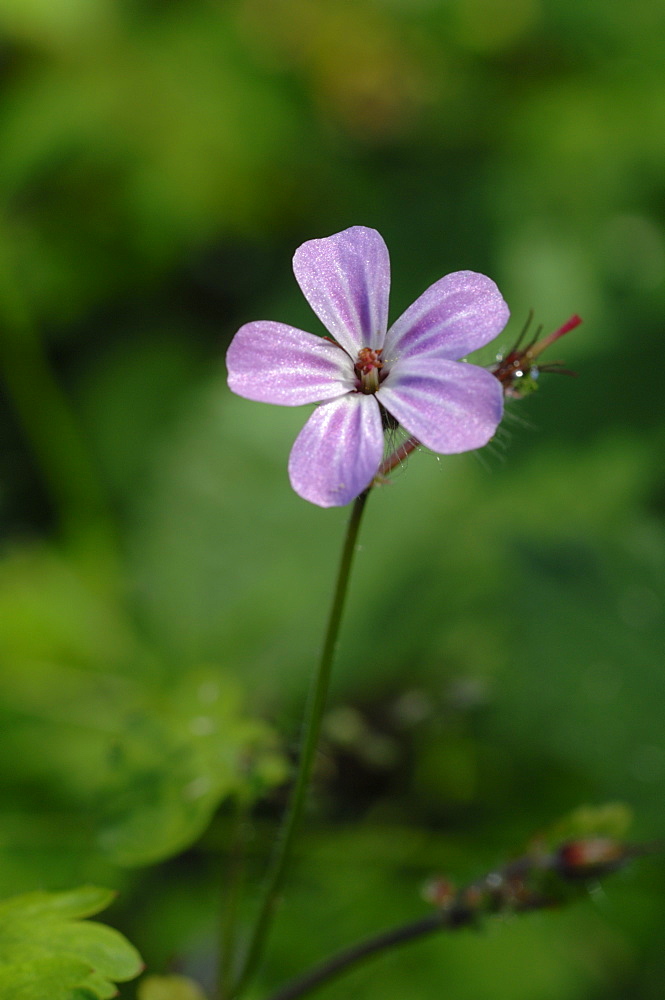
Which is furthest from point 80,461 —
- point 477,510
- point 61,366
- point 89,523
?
point 477,510

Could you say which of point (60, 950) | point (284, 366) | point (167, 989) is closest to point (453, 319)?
point (284, 366)

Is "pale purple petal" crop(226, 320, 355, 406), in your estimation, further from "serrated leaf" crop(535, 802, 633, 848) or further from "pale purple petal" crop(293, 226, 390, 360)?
"serrated leaf" crop(535, 802, 633, 848)

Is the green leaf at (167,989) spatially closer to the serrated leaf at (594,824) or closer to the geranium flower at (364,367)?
the serrated leaf at (594,824)

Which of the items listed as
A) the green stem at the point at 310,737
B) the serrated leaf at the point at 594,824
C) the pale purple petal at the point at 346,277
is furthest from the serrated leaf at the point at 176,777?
the pale purple petal at the point at 346,277

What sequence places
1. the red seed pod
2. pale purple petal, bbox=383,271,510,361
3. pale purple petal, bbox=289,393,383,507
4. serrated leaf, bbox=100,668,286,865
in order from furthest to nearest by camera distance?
serrated leaf, bbox=100,668,286,865 → the red seed pod → pale purple petal, bbox=383,271,510,361 → pale purple petal, bbox=289,393,383,507

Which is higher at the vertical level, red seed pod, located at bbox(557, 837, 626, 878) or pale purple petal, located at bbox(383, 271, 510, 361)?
pale purple petal, located at bbox(383, 271, 510, 361)

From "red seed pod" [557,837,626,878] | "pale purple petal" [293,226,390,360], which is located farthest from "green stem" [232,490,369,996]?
"red seed pod" [557,837,626,878]

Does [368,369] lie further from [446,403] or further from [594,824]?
[594,824]
